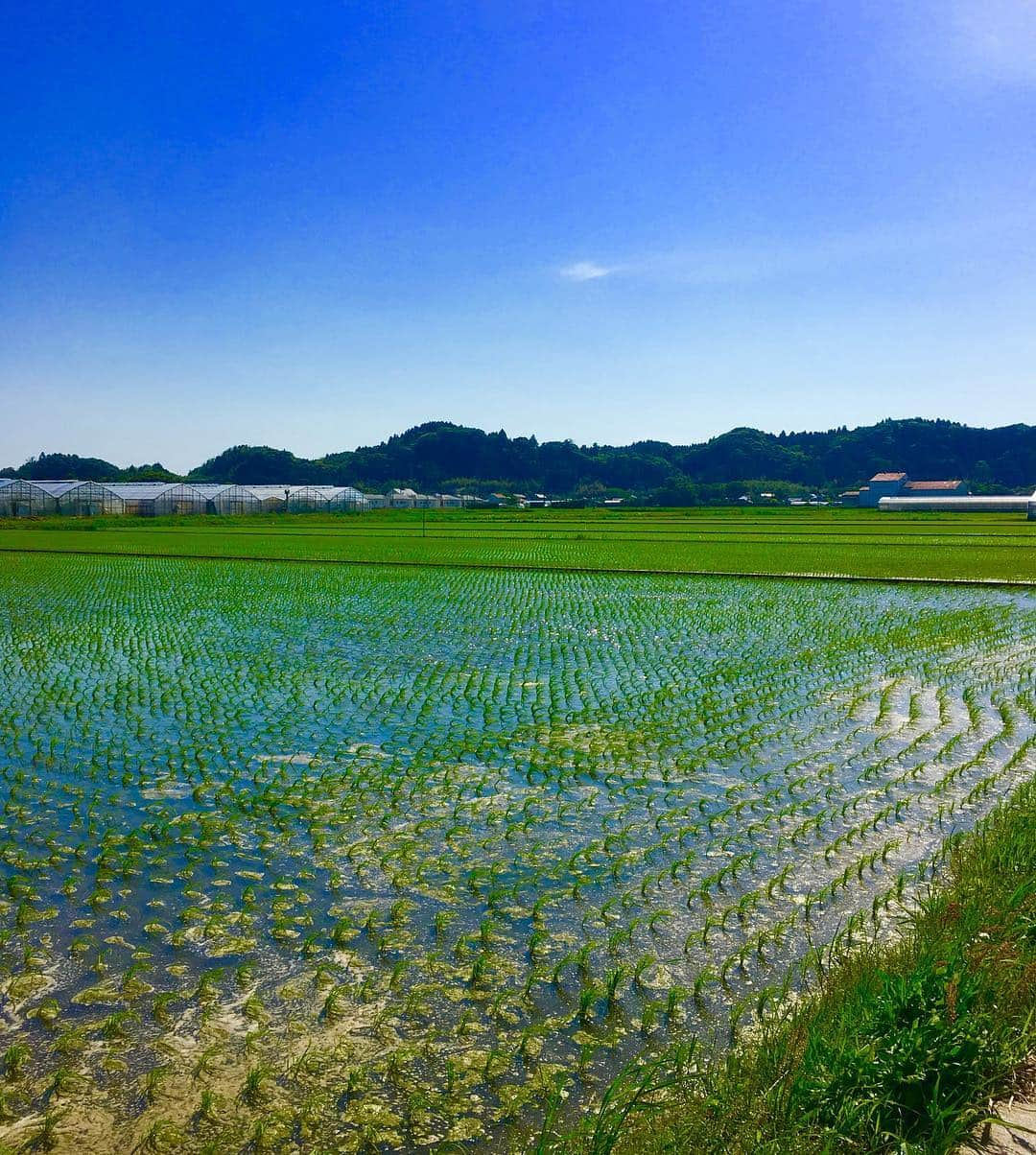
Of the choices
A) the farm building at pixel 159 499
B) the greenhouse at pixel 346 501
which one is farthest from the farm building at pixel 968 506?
the farm building at pixel 159 499

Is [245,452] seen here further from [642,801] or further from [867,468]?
[642,801]

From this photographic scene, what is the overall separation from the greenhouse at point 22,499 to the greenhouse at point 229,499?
10020mm

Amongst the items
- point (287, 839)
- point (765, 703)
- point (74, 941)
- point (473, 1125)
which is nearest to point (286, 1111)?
point (473, 1125)

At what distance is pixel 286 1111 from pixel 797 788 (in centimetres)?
470

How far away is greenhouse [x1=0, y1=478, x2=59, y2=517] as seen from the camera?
50250 millimetres

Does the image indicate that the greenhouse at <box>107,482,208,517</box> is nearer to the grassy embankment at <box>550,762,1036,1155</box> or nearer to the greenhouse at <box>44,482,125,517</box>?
the greenhouse at <box>44,482,125,517</box>

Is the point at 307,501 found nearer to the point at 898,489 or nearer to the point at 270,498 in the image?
the point at 270,498

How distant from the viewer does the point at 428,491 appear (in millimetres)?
110062

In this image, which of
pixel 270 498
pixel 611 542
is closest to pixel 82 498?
pixel 270 498

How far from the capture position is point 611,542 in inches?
1358

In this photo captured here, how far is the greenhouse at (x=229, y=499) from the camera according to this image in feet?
195

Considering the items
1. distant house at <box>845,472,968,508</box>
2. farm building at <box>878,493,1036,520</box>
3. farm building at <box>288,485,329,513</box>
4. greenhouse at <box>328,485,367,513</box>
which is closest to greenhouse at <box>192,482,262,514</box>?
farm building at <box>288,485,329,513</box>

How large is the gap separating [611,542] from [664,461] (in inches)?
3610

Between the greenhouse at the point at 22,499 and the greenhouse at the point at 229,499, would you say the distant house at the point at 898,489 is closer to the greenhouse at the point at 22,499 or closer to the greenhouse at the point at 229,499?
the greenhouse at the point at 229,499
